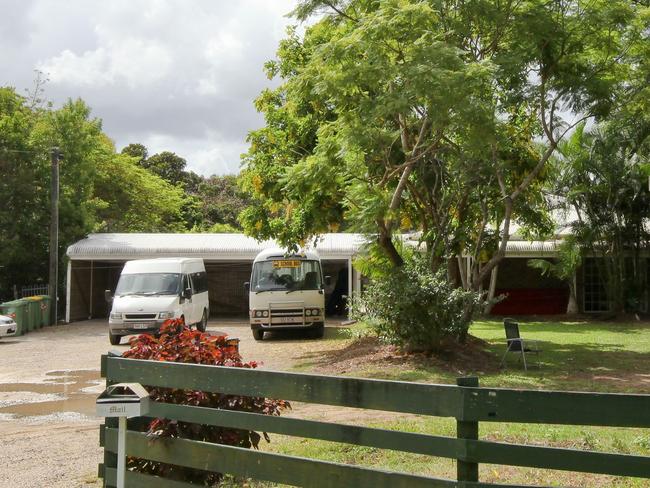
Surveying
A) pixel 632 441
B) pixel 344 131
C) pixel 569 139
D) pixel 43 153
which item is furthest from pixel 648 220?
pixel 43 153

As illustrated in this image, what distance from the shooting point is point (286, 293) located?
20.7 m

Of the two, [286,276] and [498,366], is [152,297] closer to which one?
[286,276]

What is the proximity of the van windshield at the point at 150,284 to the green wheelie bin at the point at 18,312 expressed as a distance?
15.4 ft

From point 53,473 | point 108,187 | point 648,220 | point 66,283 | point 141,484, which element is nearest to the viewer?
point 141,484

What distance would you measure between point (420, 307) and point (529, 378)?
2.34 m

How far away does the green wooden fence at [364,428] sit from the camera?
138 inches

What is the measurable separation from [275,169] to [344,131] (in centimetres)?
441

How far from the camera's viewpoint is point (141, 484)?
206 inches

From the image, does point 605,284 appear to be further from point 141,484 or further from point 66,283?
point 141,484

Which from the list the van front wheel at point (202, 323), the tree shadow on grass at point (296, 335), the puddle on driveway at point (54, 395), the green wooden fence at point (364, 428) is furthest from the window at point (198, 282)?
the green wooden fence at point (364, 428)

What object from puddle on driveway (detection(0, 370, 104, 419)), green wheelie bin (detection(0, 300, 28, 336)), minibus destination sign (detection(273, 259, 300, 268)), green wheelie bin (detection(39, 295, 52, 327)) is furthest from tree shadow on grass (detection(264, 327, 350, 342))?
green wheelie bin (detection(39, 295, 52, 327))

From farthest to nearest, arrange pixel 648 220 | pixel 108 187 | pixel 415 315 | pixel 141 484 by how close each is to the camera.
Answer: pixel 108 187 → pixel 648 220 → pixel 415 315 → pixel 141 484

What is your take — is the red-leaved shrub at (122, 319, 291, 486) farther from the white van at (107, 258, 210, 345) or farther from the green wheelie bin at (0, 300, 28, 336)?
the green wheelie bin at (0, 300, 28, 336)

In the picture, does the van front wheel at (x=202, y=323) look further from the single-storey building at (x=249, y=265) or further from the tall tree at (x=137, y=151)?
the tall tree at (x=137, y=151)
